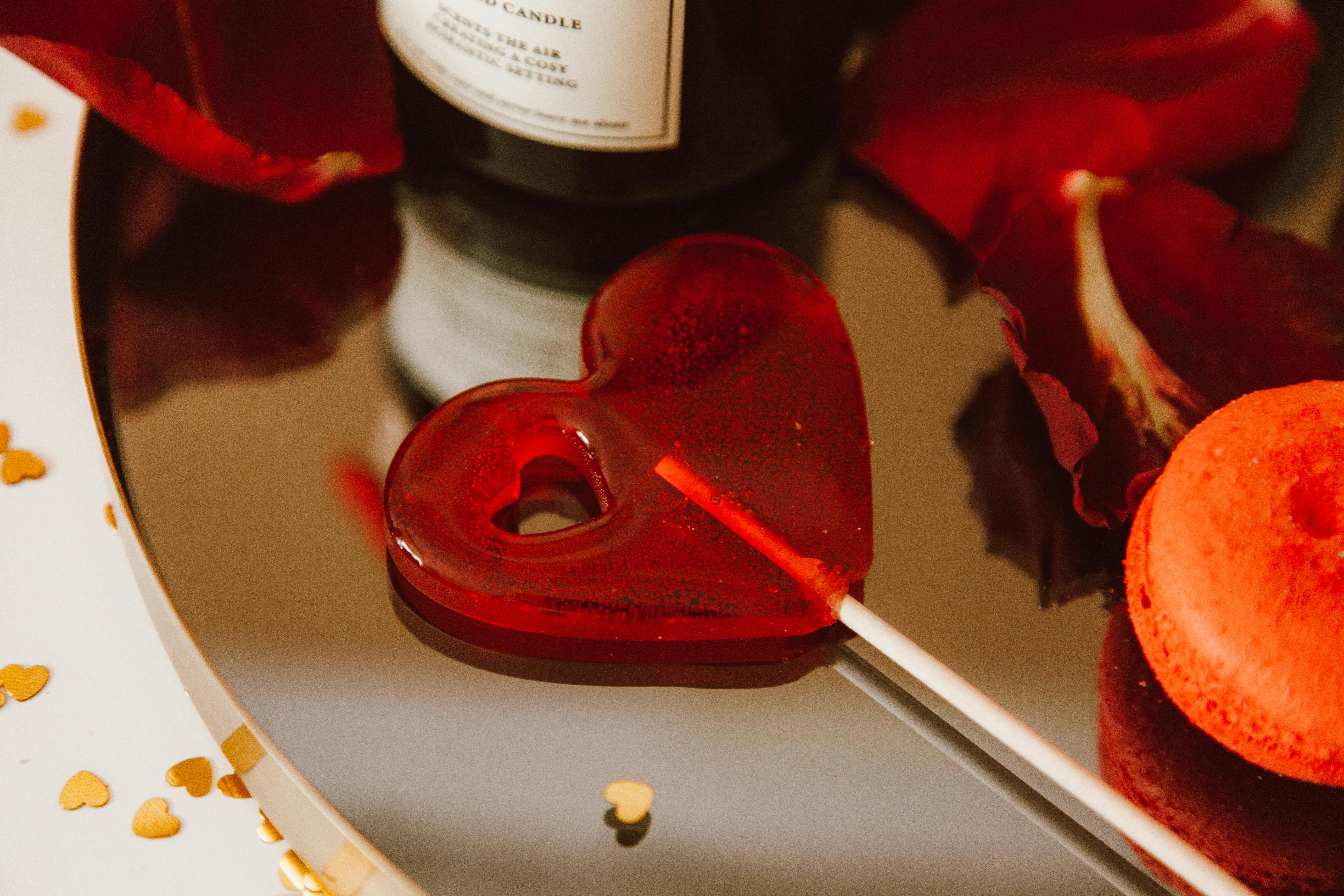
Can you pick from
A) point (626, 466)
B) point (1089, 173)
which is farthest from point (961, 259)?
point (626, 466)

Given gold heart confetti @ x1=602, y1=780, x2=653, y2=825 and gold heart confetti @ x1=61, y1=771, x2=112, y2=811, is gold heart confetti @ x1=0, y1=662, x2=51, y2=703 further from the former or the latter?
gold heart confetti @ x1=602, y1=780, x2=653, y2=825

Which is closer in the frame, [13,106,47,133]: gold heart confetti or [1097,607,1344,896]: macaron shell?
[1097,607,1344,896]: macaron shell

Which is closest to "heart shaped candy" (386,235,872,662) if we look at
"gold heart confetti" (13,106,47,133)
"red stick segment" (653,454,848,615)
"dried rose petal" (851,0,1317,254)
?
"red stick segment" (653,454,848,615)

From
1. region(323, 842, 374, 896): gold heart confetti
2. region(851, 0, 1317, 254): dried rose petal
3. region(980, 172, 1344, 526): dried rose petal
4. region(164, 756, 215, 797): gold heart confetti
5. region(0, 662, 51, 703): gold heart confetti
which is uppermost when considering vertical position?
region(851, 0, 1317, 254): dried rose petal

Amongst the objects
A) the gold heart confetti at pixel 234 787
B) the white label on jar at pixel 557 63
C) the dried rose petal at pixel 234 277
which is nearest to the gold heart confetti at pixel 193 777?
the gold heart confetti at pixel 234 787

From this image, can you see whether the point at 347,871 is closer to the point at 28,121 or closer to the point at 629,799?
the point at 629,799

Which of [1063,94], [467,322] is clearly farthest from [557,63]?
[1063,94]

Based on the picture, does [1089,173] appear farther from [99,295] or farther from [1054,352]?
[99,295]

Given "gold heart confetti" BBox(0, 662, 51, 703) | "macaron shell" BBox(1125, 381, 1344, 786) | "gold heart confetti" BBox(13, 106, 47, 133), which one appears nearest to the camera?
"macaron shell" BBox(1125, 381, 1344, 786)
